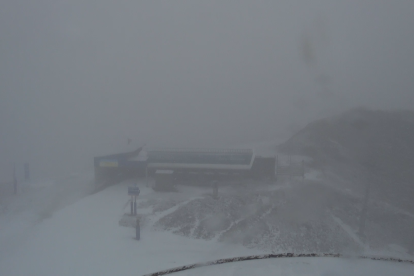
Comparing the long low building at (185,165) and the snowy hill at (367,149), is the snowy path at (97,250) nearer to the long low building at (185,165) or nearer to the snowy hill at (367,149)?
the long low building at (185,165)

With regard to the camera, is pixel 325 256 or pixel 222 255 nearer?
pixel 325 256

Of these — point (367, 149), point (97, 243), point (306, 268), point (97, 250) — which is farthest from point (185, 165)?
point (306, 268)

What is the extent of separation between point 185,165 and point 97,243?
23.0ft

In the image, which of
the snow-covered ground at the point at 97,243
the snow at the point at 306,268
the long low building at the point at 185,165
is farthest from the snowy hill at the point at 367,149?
the snow at the point at 306,268

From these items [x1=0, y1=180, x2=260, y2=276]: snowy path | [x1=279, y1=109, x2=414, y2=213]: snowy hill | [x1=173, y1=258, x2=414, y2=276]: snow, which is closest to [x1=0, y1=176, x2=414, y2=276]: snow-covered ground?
[x1=0, y1=180, x2=260, y2=276]: snowy path

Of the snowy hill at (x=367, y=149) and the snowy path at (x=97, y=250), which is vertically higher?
the snowy hill at (x=367, y=149)

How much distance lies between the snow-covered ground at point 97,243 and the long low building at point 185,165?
8.81 feet

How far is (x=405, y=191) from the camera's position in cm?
1563

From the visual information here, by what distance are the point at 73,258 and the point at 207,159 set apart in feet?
29.3

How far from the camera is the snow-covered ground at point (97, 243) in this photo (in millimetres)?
7742

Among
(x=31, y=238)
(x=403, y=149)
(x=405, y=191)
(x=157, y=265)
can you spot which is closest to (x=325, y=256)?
(x=157, y=265)

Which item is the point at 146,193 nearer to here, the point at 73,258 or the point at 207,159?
the point at 207,159

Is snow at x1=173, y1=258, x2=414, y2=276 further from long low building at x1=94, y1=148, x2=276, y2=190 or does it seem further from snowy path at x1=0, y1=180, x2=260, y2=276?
long low building at x1=94, y1=148, x2=276, y2=190

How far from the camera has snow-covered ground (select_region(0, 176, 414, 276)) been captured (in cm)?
774
